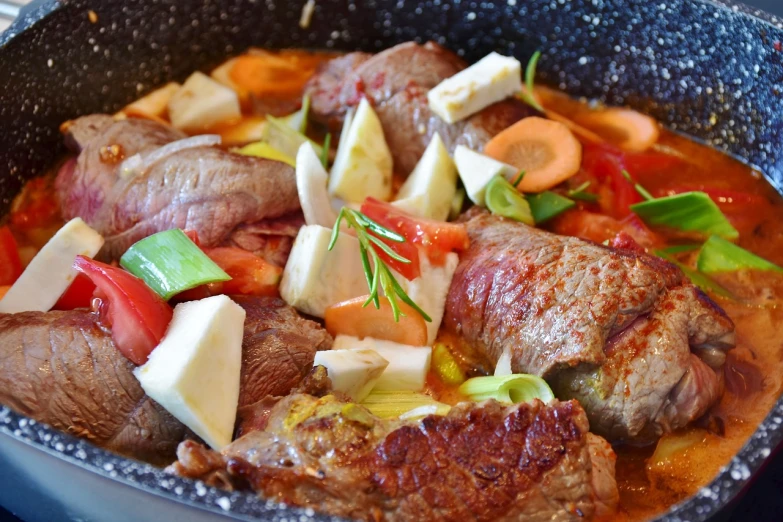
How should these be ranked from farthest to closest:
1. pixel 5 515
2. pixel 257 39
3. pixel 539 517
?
pixel 257 39, pixel 5 515, pixel 539 517

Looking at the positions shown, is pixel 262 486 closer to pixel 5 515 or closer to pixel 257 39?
pixel 5 515

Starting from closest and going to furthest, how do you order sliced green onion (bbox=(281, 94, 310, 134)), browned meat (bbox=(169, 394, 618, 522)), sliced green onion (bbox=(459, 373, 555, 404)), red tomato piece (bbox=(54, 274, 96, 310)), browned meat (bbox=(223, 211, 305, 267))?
browned meat (bbox=(169, 394, 618, 522)) → sliced green onion (bbox=(459, 373, 555, 404)) → red tomato piece (bbox=(54, 274, 96, 310)) → browned meat (bbox=(223, 211, 305, 267)) → sliced green onion (bbox=(281, 94, 310, 134))

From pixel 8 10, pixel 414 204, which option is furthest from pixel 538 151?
pixel 8 10

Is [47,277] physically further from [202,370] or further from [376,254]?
[376,254]

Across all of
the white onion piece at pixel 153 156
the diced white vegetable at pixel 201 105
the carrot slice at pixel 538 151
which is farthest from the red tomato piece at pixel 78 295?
the carrot slice at pixel 538 151

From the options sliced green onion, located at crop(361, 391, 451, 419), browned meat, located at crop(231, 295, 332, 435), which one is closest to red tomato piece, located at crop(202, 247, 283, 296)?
browned meat, located at crop(231, 295, 332, 435)

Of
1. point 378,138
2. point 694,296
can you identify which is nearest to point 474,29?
point 378,138

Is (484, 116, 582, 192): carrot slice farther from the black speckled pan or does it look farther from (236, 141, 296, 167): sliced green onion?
(236, 141, 296, 167): sliced green onion
